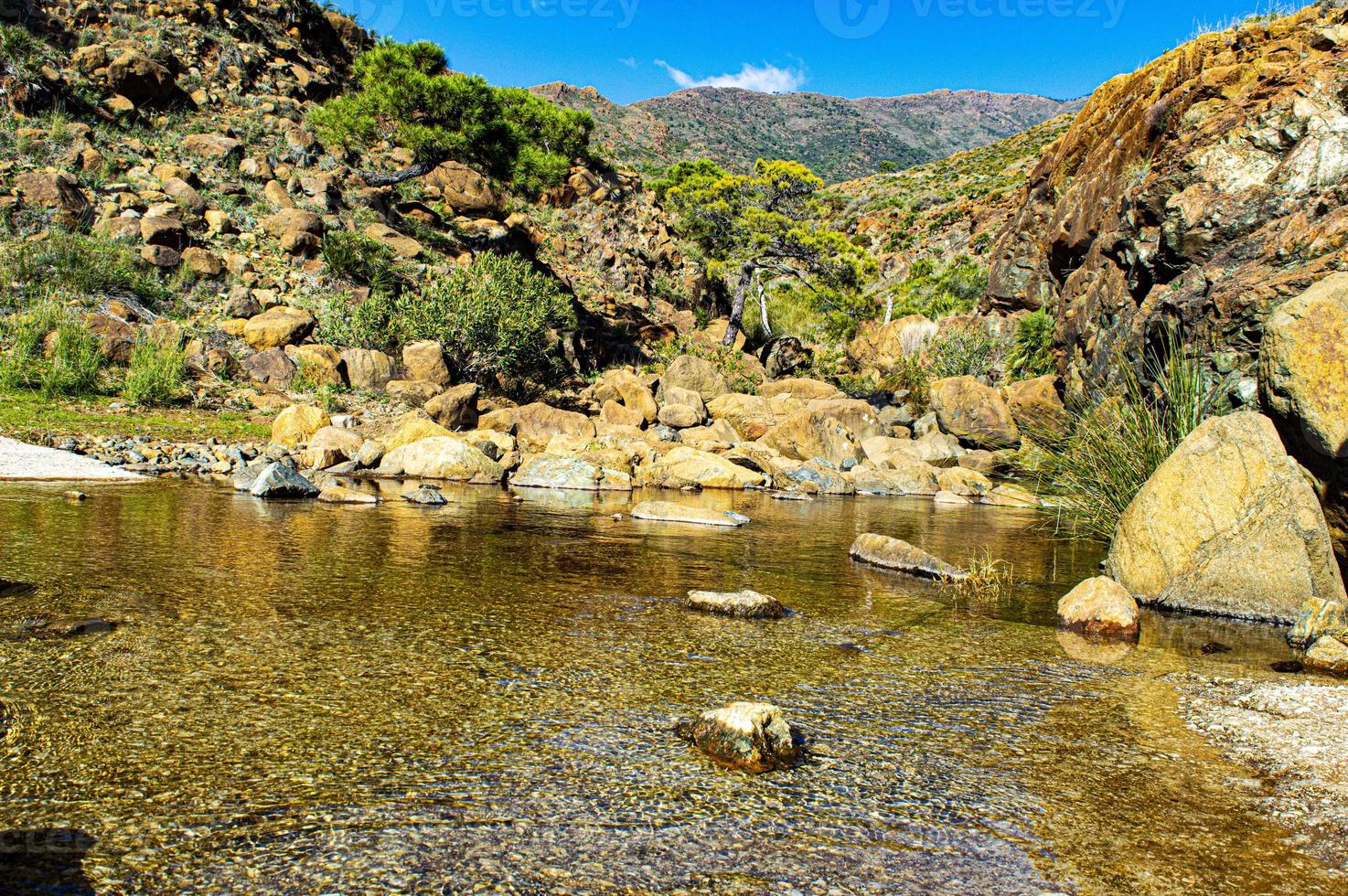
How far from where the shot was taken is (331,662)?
4695 millimetres

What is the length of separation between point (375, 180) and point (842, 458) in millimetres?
25248

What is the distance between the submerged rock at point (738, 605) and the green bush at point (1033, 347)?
23.8 meters

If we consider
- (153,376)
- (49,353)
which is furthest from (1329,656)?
(49,353)

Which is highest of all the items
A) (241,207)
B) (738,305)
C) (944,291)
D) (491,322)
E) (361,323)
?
(944,291)

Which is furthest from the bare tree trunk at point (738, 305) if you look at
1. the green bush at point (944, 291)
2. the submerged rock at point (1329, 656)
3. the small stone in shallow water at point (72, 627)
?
the small stone in shallow water at point (72, 627)

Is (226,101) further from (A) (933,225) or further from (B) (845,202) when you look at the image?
(B) (845,202)

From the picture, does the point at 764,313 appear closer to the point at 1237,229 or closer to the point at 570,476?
the point at 570,476

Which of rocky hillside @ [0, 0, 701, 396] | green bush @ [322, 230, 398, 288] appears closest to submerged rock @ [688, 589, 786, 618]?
rocky hillside @ [0, 0, 701, 396]

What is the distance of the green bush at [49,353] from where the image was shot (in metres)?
17.4

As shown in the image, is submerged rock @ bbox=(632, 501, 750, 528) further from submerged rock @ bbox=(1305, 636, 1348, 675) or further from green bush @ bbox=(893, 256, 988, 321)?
green bush @ bbox=(893, 256, 988, 321)

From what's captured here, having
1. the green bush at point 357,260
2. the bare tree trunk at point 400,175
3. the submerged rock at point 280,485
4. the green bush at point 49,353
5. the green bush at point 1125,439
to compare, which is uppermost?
the bare tree trunk at point 400,175

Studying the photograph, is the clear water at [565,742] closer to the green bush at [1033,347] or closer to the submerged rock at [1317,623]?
the submerged rock at [1317,623]

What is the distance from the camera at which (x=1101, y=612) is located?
21.0 feet

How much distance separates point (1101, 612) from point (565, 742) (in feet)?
15.8
